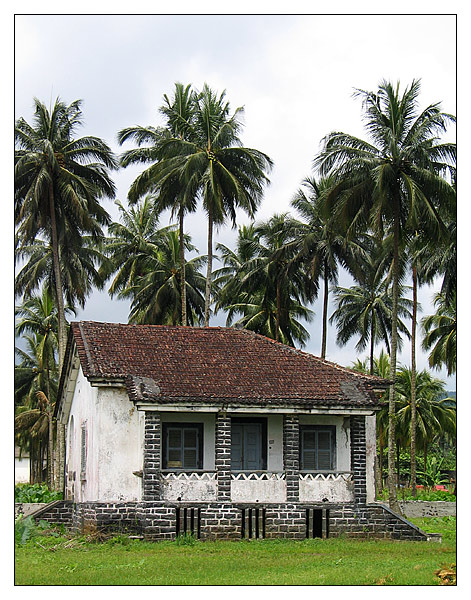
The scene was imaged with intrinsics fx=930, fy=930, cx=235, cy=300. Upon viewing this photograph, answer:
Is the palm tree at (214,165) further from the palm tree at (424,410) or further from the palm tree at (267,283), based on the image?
the palm tree at (424,410)

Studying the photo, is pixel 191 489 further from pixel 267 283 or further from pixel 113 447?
pixel 267 283

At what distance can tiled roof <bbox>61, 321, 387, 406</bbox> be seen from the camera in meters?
A: 23.4

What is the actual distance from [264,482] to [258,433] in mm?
1639

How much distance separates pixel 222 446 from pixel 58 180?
53.1ft

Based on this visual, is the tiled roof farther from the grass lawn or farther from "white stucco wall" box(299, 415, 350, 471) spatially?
the grass lawn

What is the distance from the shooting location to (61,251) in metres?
39.1

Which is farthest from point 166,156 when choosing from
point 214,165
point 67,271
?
point 67,271

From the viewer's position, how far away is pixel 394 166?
3069 centimetres

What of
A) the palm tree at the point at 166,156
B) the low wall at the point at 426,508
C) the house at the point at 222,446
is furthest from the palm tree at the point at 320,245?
the house at the point at 222,446

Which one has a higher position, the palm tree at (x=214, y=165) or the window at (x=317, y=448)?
the palm tree at (x=214, y=165)

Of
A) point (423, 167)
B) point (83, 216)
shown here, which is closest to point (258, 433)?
point (423, 167)

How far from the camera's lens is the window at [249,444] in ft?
79.8

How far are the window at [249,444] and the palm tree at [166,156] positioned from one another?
1369 cm

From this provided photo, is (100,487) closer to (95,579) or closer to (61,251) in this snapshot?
(95,579)
